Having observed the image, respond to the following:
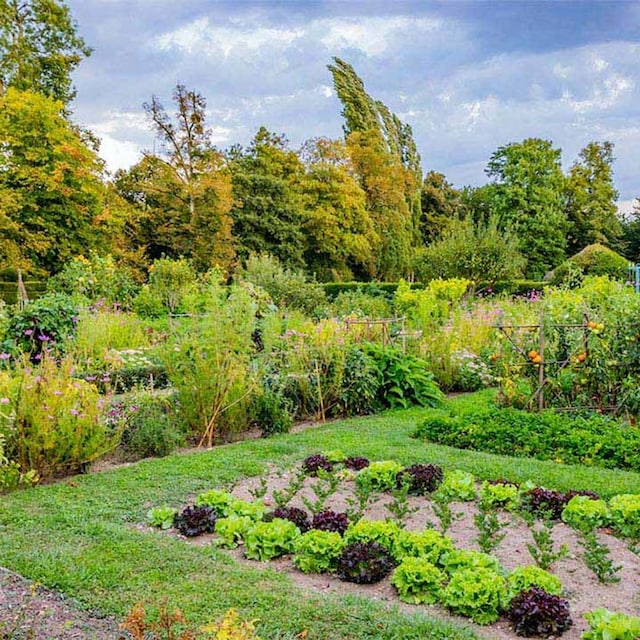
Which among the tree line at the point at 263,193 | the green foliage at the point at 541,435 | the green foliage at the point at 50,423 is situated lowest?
the green foliage at the point at 541,435

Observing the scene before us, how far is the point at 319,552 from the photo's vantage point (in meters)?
3.17

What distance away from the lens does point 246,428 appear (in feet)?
21.1

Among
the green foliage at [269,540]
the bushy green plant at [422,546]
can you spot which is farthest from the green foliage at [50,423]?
the bushy green plant at [422,546]

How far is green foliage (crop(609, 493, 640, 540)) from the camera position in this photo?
359 cm

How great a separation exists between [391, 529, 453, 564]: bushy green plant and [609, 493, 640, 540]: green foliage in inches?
42.7

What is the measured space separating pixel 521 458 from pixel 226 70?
7769 millimetres

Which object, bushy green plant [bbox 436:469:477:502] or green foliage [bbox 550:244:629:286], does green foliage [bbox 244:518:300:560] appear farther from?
green foliage [bbox 550:244:629:286]

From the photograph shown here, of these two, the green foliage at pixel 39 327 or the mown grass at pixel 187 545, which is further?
the green foliage at pixel 39 327

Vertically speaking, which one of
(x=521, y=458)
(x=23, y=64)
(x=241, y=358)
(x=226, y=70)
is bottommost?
(x=521, y=458)

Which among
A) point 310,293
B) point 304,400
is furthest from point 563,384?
point 310,293

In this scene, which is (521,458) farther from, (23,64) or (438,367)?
(23,64)

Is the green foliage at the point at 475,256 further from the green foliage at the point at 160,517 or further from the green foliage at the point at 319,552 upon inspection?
the green foliage at the point at 319,552

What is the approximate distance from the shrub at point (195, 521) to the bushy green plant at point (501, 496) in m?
1.58

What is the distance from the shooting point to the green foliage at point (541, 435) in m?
5.05
